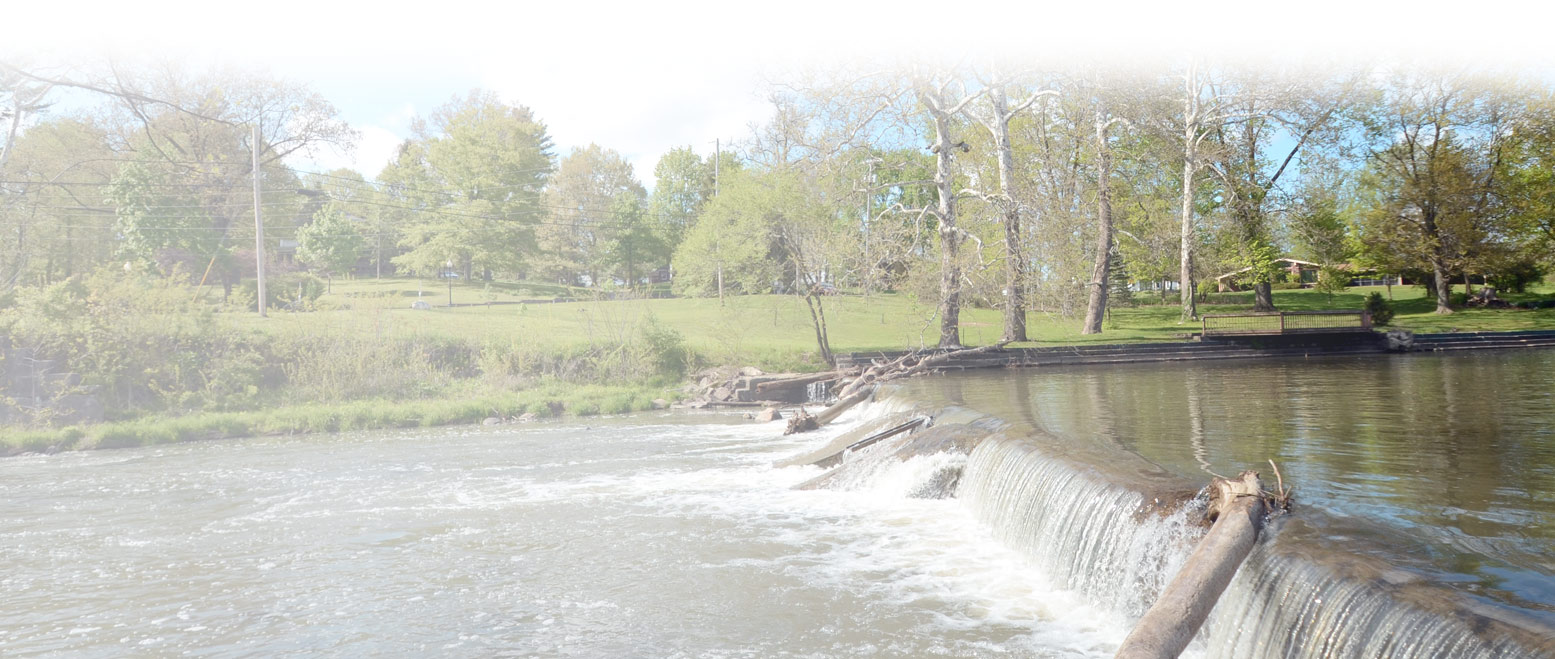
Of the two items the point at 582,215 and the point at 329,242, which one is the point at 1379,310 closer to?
the point at 582,215

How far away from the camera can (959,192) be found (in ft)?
111

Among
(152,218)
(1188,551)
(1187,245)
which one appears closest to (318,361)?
(1188,551)

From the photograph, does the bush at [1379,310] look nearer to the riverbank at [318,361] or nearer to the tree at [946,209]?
the riverbank at [318,361]

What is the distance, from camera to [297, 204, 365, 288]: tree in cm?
6612

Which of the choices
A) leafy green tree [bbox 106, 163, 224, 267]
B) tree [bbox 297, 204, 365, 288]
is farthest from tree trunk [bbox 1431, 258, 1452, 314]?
tree [bbox 297, 204, 365, 288]

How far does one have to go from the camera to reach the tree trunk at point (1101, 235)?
3466cm

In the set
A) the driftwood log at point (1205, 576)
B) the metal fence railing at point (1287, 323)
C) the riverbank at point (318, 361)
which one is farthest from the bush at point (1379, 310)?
the driftwood log at point (1205, 576)

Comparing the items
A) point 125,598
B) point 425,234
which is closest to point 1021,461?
point 125,598

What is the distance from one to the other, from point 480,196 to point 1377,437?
195 ft

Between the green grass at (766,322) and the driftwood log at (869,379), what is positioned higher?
A: the green grass at (766,322)

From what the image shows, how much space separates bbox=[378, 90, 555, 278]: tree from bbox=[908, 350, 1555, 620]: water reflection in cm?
4361

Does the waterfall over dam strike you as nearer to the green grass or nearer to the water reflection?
the water reflection

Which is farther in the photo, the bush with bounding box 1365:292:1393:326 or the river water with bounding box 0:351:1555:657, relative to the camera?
the bush with bounding box 1365:292:1393:326

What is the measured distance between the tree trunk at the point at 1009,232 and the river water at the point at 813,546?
42.7ft
